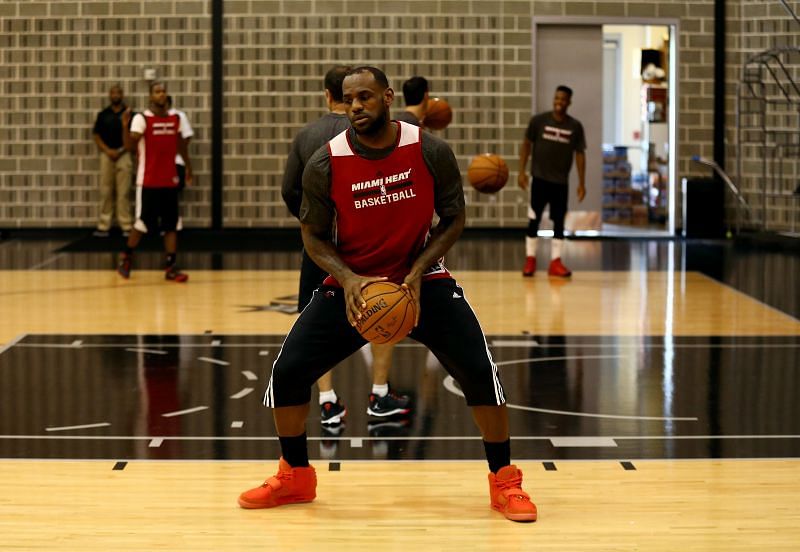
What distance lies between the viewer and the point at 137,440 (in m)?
6.33

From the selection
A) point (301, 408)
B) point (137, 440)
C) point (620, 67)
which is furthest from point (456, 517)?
point (620, 67)

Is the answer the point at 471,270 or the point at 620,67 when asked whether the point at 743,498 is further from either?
the point at 620,67

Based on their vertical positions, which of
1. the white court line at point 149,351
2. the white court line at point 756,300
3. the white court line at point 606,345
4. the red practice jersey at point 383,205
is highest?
the red practice jersey at point 383,205

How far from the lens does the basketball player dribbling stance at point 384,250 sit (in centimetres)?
488

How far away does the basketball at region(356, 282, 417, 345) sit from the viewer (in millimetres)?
4730

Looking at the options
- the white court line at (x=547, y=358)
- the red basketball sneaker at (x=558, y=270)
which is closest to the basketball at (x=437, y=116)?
the white court line at (x=547, y=358)

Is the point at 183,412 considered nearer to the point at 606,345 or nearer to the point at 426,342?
the point at 426,342

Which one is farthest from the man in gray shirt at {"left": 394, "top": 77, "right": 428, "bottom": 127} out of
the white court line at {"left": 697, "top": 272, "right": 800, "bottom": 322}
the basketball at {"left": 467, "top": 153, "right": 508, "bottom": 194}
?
the white court line at {"left": 697, "top": 272, "right": 800, "bottom": 322}

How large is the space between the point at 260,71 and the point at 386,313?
13.4 metres

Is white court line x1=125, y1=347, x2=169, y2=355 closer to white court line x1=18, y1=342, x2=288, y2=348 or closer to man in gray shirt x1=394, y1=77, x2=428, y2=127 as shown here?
white court line x1=18, y1=342, x2=288, y2=348

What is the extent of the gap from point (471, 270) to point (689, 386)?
618 cm

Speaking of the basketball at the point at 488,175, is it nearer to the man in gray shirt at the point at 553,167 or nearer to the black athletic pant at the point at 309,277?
the man in gray shirt at the point at 553,167

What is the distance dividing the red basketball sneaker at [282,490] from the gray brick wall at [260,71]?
41.6 ft

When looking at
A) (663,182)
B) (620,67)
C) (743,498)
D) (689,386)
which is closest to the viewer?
(743,498)
